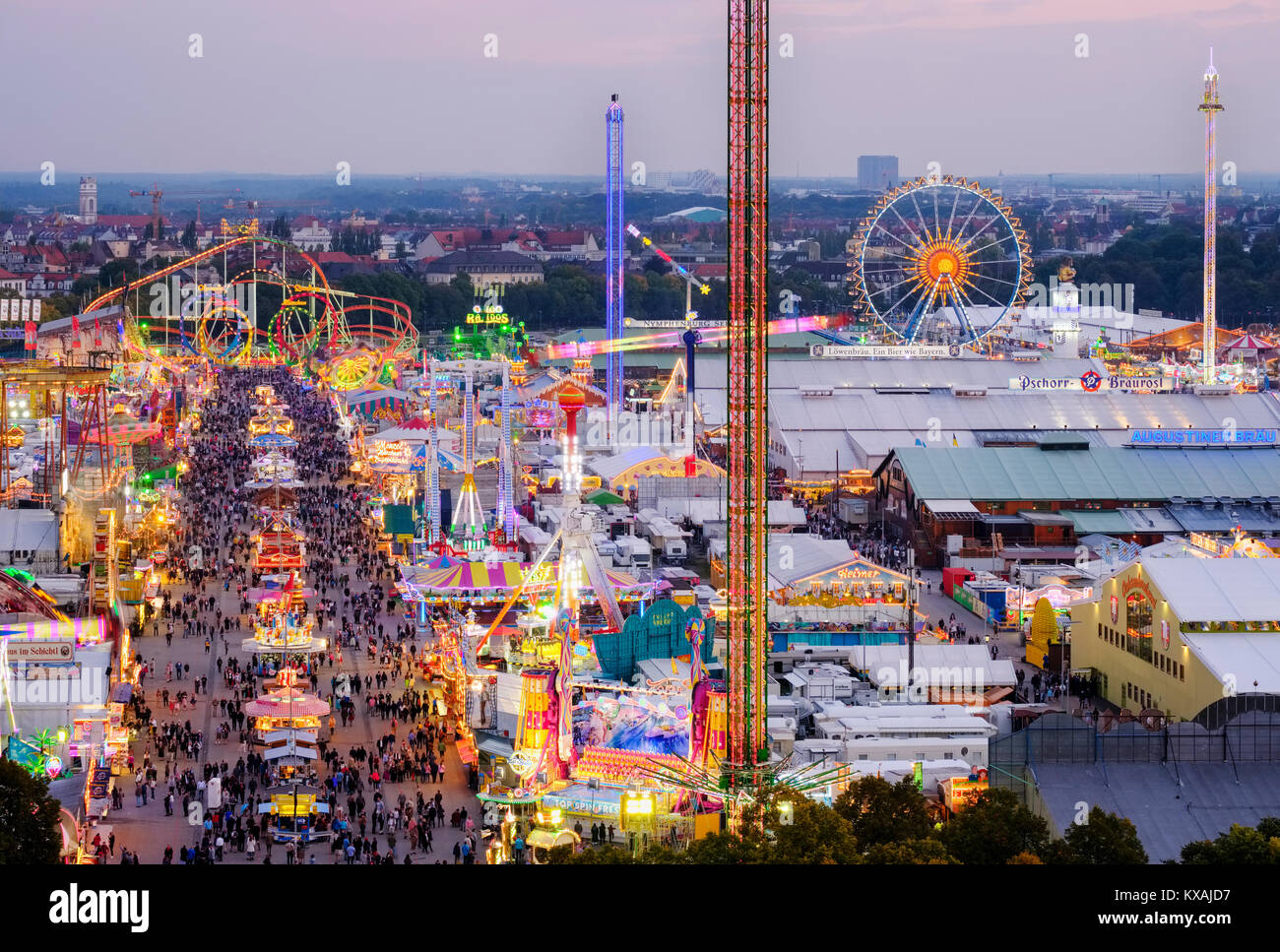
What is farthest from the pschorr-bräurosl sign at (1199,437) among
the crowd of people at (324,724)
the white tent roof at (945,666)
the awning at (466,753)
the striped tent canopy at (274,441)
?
the awning at (466,753)

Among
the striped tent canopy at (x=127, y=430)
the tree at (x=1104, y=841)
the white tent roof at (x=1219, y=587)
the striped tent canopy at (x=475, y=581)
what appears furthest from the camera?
the striped tent canopy at (x=127, y=430)

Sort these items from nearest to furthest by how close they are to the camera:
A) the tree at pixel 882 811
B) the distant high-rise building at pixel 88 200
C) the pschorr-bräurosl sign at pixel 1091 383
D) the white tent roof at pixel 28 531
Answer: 1. the tree at pixel 882 811
2. the white tent roof at pixel 28 531
3. the pschorr-bräurosl sign at pixel 1091 383
4. the distant high-rise building at pixel 88 200

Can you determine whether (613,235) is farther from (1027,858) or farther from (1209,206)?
(1027,858)

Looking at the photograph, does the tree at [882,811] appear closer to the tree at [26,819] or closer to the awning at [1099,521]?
the tree at [26,819]

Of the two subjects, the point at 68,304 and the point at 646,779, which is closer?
the point at 646,779
